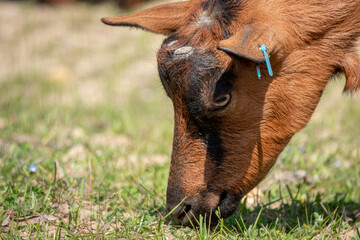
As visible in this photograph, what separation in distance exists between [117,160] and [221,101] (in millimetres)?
2196

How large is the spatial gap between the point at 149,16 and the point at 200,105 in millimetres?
1058

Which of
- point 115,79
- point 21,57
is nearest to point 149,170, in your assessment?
point 115,79

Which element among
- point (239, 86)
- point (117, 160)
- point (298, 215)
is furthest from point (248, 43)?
point (117, 160)

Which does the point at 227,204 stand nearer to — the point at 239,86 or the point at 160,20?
the point at 239,86

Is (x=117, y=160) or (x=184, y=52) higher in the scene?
(x=184, y=52)

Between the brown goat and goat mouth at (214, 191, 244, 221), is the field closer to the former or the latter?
goat mouth at (214, 191, 244, 221)

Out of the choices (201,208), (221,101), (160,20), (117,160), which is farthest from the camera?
(117,160)

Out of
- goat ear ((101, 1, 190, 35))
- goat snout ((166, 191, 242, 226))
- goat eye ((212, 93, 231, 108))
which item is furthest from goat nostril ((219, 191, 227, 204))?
goat ear ((101, 1, 190, 35))

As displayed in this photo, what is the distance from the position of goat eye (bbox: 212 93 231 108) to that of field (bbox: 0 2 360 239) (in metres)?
0.88

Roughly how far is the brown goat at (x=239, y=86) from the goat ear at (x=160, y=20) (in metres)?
0.14

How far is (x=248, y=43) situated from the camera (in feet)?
10.1

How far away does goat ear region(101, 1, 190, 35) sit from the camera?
3861 mm

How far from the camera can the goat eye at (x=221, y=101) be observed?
3387 mm

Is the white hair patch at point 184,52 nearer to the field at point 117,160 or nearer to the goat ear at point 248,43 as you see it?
the goat ear at point 248,43
